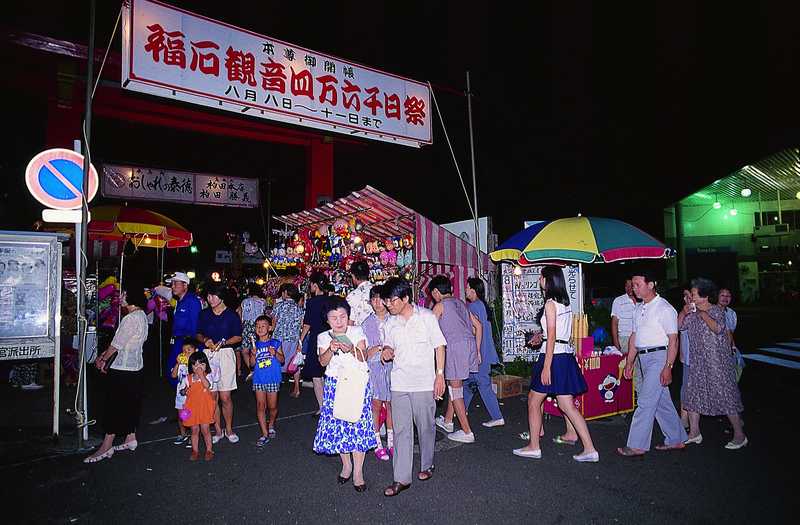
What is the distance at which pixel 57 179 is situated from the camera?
5.78 m

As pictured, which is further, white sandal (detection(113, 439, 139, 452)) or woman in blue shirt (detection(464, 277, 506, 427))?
woman in blue shirt (detection(464, 277, 506, 427))

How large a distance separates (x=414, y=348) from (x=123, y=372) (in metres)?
3.27

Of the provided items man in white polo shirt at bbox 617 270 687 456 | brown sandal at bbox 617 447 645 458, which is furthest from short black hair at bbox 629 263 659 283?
brown sandal at bbox 617 447 645 458

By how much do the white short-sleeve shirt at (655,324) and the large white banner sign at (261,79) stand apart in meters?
5.60

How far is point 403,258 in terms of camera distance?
9555mm

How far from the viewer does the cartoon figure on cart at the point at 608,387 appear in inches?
246

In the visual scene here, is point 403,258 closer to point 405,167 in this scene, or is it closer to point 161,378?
point 161,378

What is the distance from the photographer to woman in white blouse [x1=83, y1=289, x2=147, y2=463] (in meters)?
5.09

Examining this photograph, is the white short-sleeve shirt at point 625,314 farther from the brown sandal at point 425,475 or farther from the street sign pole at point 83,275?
the street sign pole at point 83,275

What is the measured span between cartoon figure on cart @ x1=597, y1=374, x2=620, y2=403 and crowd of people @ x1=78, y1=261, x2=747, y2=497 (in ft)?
2.72

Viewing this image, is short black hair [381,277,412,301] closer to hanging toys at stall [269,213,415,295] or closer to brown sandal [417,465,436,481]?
brown sandal [417,465,436,481]

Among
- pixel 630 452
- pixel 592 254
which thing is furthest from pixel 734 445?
pixel 592 254

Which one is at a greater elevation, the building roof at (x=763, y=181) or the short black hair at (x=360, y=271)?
the building roof at (x=763, y=181)

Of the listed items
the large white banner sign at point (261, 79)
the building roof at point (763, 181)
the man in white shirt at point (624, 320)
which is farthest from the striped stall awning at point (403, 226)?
the building roof at point (763, 181)
